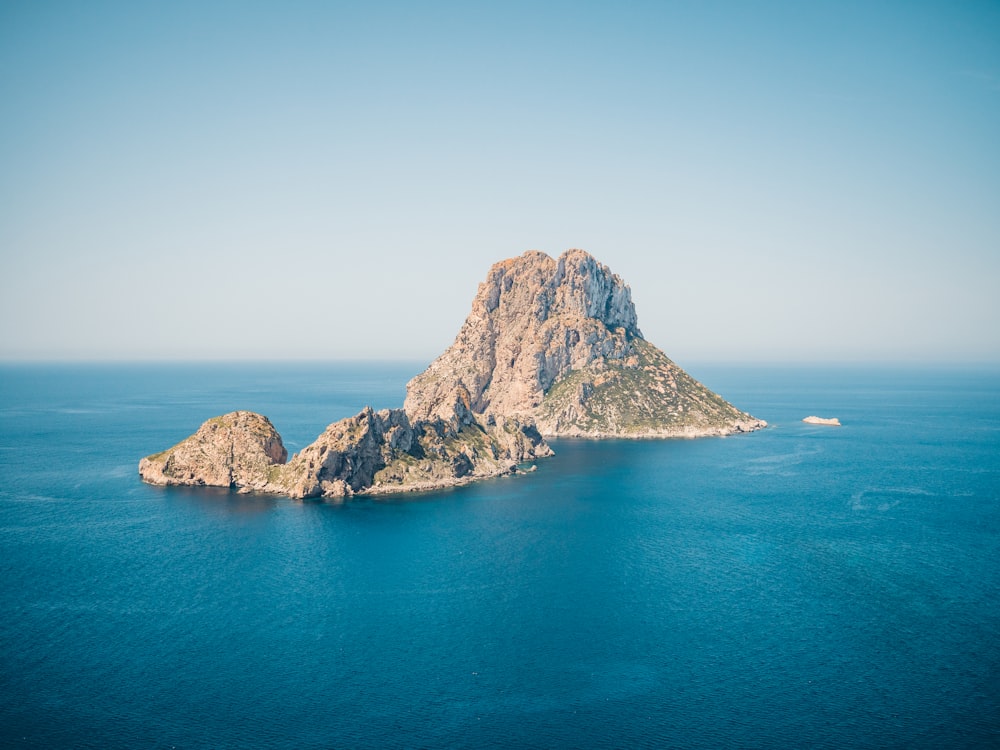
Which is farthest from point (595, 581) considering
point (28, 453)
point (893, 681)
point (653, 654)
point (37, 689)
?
point (28, 453)

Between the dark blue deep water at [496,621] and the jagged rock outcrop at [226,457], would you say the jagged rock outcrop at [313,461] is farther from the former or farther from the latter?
the dark blue deep water at [496,621]

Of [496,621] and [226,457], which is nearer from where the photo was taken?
[496,621]

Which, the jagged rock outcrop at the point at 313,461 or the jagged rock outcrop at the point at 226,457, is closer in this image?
the jagged rock outcrop at the point at 313,461

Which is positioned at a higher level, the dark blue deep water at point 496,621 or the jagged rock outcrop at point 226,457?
the jagged rock outcrop at point 226,457

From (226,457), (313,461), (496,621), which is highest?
(226,457)

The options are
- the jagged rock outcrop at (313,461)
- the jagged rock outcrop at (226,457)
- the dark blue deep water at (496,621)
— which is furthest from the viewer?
the jagged rock outcrop at (226,457)

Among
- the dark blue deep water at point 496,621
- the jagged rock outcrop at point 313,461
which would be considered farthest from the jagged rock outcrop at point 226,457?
the dark blue deep water at point 496,621

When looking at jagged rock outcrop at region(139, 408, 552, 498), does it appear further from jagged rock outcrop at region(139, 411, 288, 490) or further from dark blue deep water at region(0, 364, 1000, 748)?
dark blue deep water at region(0, 364, 1000, 748)

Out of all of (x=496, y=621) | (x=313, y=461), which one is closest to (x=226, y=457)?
(x=313, y=461)

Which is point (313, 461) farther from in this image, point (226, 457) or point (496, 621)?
point (496, 621)

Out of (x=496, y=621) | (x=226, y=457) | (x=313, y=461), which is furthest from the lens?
(x=226, y=457)
